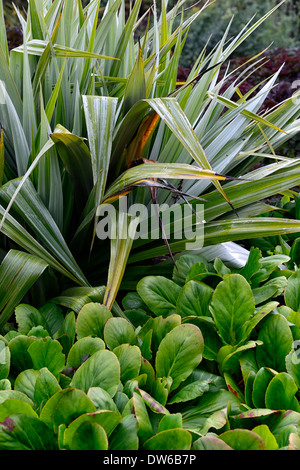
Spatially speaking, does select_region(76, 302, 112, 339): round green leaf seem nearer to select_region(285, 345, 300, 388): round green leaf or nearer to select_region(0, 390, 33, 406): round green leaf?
select_region(0, 390, 33, 406): round green leaf

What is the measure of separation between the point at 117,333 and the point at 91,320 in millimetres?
73

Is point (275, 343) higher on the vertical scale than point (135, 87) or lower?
lower

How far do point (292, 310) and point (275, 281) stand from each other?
0.11 meters

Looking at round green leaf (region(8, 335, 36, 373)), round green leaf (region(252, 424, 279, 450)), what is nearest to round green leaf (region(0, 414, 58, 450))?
round green leaf (region(8, 335, 36, 373))

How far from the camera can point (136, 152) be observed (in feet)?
4.70

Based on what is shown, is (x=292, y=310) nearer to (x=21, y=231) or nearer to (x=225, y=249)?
(x=225, y=249)

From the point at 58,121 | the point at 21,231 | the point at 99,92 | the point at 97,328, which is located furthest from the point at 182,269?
the point at 99,92

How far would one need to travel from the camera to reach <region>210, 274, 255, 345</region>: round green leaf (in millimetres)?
1080

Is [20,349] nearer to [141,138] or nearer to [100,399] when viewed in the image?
[100,399]

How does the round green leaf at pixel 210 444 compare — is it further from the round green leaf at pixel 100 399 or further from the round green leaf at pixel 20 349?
the round green leaf at pixel 20 349

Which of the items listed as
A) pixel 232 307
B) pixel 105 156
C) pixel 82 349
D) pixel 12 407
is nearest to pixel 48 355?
pixel 82 349

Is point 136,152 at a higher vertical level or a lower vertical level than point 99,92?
lower

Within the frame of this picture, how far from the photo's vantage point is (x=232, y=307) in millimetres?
1091

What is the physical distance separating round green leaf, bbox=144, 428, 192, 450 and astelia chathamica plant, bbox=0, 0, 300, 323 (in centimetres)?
38
